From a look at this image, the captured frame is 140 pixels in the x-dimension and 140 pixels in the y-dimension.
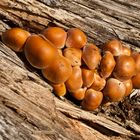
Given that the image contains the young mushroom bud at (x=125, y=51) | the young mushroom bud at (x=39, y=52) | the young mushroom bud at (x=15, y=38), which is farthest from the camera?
the young mushroom bud at (x=125, y=51)

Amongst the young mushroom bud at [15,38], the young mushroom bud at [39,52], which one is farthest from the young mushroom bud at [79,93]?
the young mushroom bud at [15,38]

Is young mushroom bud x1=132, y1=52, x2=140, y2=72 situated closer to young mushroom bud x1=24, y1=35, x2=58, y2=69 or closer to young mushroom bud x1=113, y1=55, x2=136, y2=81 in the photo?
young mushroom bud x1=113, y1=55, x2=136, y2=81

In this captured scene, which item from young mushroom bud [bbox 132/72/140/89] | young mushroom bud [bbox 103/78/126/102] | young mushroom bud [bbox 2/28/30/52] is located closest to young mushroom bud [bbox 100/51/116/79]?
young mushroom bud [bbox 103/78/126/102]

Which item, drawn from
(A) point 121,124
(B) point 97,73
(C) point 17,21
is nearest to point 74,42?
(B) point 97,73

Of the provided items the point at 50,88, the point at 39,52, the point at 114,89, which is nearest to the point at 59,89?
the point at 50,88

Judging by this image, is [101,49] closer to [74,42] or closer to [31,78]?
[74,42]

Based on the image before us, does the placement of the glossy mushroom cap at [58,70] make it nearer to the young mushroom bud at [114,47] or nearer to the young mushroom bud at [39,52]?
the young mushroom bud at [39,52]
